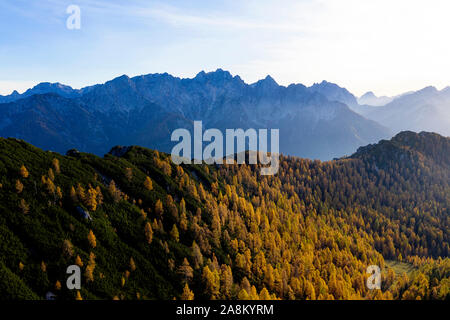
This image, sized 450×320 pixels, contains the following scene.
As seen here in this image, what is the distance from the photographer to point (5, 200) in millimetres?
155000

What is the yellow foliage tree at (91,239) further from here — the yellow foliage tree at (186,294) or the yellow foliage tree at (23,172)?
the yellow foliage tree at (23,172)

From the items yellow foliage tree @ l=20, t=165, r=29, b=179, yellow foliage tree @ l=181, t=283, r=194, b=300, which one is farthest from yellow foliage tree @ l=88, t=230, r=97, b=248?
yellow foliage tree @ l=20, t=165, r=29, b=179

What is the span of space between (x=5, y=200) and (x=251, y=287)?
141 meters

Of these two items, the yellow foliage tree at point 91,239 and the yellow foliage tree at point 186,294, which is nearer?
the yellow foliage tree at point 91,239

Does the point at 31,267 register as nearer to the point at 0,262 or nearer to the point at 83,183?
the point at 0,262

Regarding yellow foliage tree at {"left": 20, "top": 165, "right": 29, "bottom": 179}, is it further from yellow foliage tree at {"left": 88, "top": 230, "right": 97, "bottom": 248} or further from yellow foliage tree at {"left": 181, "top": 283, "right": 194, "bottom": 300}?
yellow foliage tree at {"left": 181, "top": 283, "right": 194, "bottom": 300}

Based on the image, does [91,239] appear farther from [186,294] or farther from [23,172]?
[23,172]

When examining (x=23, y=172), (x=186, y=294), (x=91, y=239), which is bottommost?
(x=186, y=294)

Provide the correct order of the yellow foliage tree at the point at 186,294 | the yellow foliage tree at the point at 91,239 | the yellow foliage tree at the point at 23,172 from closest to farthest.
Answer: the yellow foliage tree at the point at 91,239
the yellow foliage tree at the point at 186,294
the yellow foliage tree at the point at 23,172

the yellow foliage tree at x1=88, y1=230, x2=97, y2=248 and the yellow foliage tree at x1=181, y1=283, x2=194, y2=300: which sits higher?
the yellow foliage tree at x1=88, y1=230, x2=97, y2=248

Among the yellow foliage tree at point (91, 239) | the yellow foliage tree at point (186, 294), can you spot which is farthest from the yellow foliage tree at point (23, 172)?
the yellow foliage tree at point (186, 294)

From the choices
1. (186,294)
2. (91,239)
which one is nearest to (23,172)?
(91,239)

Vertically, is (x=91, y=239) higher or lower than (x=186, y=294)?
higher
